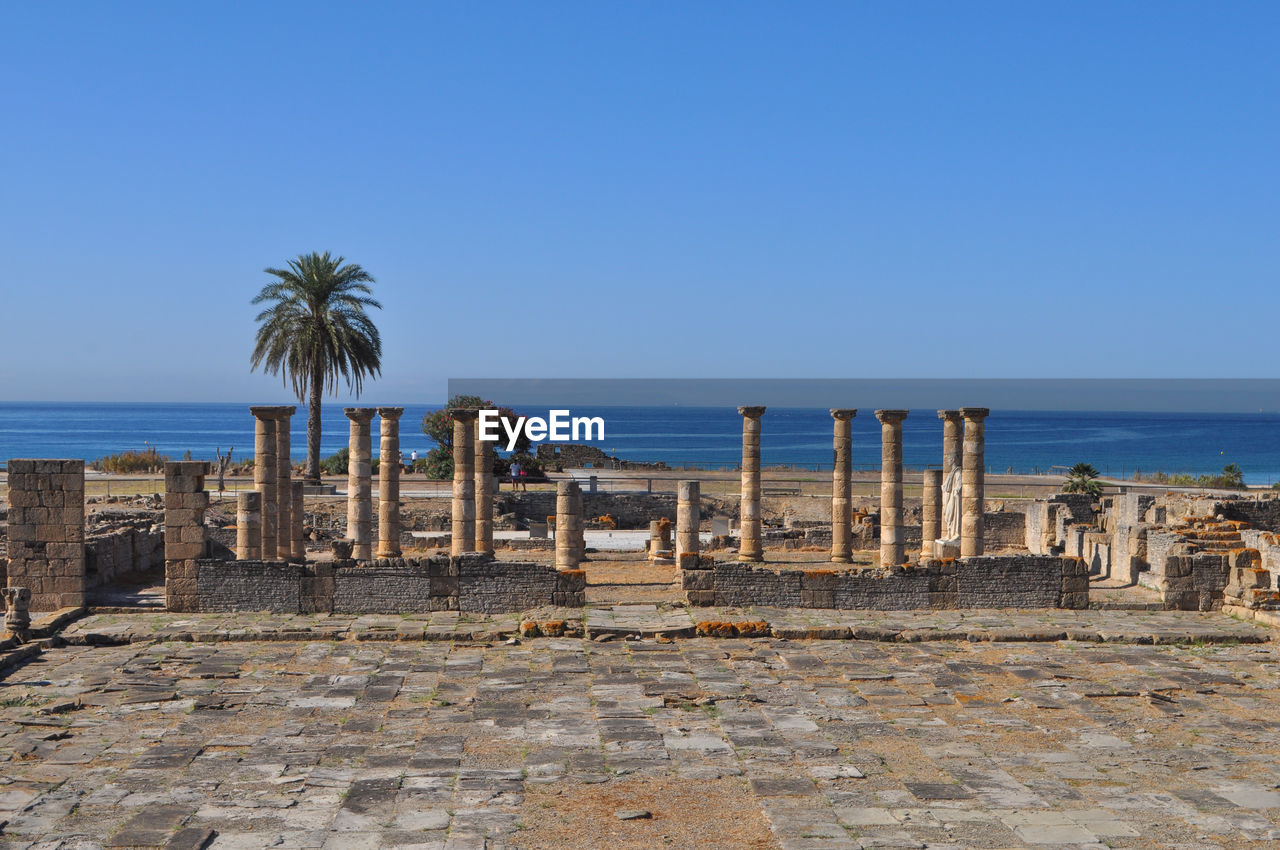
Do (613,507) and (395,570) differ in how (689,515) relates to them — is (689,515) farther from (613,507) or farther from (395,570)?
(613,507)

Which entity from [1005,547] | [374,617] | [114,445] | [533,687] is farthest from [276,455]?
[114,445]

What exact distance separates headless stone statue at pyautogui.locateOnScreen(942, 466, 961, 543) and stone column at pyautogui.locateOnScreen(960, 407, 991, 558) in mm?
655

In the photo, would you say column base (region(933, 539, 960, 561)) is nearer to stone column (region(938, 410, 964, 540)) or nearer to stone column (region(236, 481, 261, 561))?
stone column (region(938, 410, 964, 540))

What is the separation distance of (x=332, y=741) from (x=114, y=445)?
137 m

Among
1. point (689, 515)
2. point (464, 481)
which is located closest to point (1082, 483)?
point (689, 515)

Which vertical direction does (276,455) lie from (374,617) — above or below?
above

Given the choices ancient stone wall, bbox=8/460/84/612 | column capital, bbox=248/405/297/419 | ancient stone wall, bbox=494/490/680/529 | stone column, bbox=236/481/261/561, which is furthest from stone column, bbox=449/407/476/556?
ancient stone wall, bbox=494/490/680/529

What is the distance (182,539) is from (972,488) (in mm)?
16231

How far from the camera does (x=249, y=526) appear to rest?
928 inches

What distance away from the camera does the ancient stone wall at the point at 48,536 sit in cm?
2045

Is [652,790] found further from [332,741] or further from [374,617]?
[374,617]

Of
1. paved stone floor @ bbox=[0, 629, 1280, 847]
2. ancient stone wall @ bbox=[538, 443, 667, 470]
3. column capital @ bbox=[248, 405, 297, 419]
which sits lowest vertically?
ancient stone wall @ bbox=[538, 443, 667, 470]

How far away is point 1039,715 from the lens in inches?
552

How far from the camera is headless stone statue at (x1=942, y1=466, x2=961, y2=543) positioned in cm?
2666
